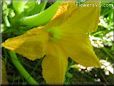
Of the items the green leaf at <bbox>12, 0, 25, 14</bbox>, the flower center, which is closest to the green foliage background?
the green leaf at <bbox>12, 0, 25, 14</bbox>

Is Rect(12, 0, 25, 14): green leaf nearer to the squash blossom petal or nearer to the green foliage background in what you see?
the green foliage background

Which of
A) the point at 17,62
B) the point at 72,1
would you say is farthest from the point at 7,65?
the point at 72,1

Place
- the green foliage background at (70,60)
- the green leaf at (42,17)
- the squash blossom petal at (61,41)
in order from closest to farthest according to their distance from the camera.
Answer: the squash blossom petal at (61,41) < the green leaf at (42,17) < the green foliage background at (70,60)

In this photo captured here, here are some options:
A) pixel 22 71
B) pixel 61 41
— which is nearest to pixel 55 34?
pixel 61 41

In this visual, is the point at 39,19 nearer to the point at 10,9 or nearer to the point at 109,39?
the point at 10,9

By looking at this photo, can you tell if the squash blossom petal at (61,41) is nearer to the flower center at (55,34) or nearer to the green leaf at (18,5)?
the flower center at (55,34)

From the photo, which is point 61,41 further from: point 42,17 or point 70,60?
point 70,60

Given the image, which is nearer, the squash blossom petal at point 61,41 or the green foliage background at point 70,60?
the squash blossom petal at point 61,41

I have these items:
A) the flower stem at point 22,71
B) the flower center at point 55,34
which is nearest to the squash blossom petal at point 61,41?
the flower center at point 55,34
